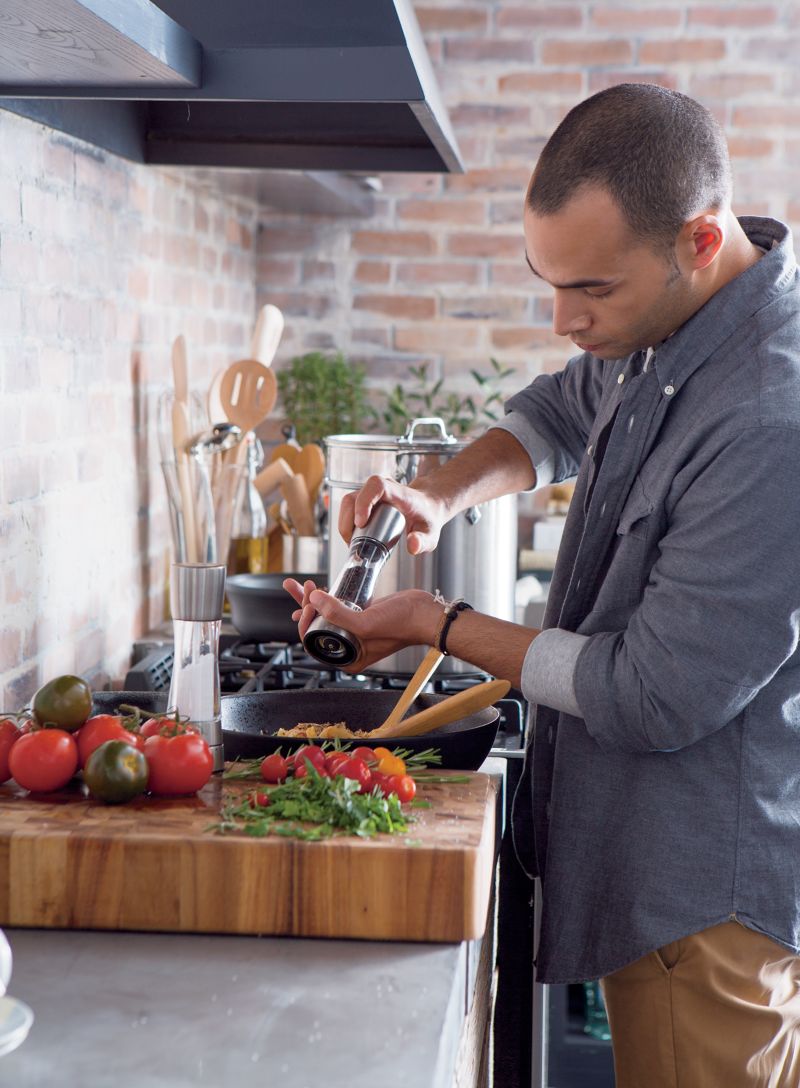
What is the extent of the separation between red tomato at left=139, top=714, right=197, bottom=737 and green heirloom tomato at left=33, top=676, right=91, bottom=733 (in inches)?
2.4

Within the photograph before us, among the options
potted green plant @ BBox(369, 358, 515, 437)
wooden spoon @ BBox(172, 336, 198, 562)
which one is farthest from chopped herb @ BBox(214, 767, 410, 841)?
potted green plant @ BBox(369, 358, 515, 437)

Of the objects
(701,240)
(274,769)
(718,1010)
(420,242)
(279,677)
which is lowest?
(718,1010)

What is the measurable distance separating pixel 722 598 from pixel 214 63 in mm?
811

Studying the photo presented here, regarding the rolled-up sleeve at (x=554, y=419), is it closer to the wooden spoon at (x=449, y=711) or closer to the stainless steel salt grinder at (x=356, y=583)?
the stainless steel salt grinder at (x=356, y=583)

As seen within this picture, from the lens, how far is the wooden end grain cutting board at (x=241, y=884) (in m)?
1.05

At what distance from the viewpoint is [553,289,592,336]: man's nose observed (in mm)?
1272

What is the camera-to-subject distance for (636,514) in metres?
1.29

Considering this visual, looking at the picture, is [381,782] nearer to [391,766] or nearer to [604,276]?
[391,766]

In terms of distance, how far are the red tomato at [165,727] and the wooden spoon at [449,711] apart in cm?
24

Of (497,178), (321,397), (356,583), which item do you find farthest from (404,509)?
(497,178)

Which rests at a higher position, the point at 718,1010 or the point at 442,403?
the point at 442,403

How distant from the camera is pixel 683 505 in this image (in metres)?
1.21

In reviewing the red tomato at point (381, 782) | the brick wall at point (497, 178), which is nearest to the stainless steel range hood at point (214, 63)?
the red tomato at point (381, 782)

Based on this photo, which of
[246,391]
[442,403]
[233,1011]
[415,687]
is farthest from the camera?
[442,403]
